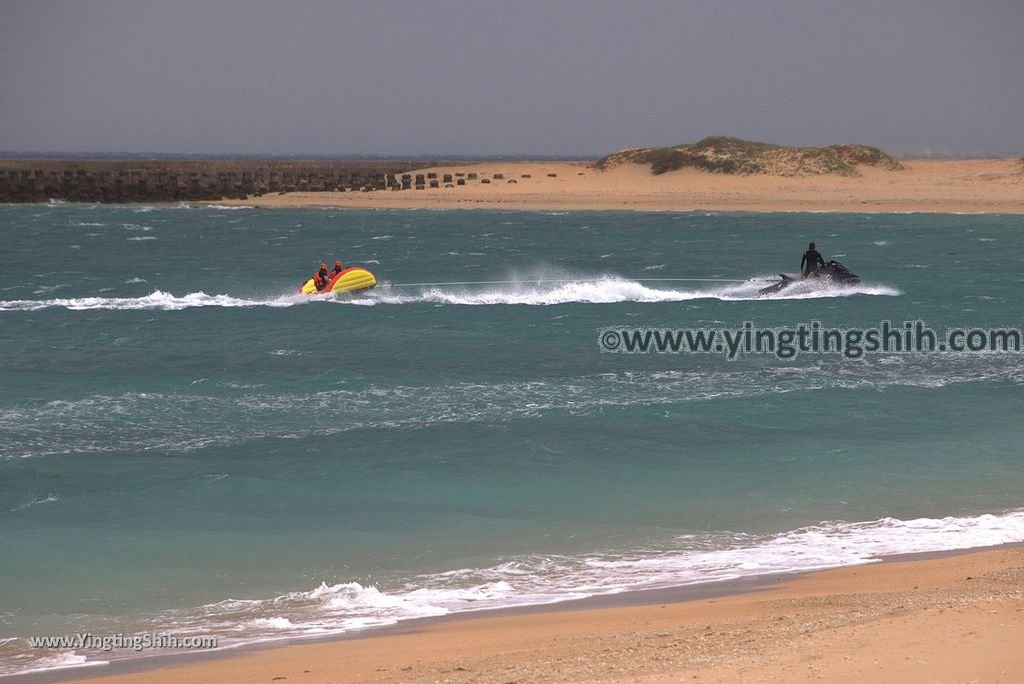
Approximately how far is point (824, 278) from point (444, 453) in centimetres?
1818

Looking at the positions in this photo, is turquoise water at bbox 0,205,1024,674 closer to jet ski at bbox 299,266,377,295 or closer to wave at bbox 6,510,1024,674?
wave at bbox 6,510,1024,674

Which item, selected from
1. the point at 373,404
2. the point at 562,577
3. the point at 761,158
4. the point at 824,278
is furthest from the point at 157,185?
the point at 562,577

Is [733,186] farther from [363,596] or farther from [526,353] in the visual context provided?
[363,596]

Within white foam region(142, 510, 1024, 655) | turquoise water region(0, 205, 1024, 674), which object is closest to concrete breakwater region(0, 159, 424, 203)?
turquoise water region(0, 205, 1024, 674)

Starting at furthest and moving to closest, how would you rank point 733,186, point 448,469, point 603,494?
point 733,186, point 448,469, point 603,494

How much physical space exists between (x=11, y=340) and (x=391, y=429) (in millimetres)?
11604

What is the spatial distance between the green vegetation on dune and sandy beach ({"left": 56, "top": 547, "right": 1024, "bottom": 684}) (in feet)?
250

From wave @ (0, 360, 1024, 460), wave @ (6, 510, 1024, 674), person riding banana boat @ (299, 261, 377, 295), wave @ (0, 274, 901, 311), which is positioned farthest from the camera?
person riding banana boat @ (299, 261, 377, 295)

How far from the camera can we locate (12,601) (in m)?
10.4

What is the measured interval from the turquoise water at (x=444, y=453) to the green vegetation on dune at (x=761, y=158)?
52528 mm

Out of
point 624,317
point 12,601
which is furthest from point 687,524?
point 624,317

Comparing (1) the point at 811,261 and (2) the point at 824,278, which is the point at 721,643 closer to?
(1) the point at 811,261

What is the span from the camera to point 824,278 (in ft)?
101

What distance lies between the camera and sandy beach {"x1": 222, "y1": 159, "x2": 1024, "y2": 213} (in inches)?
2776
